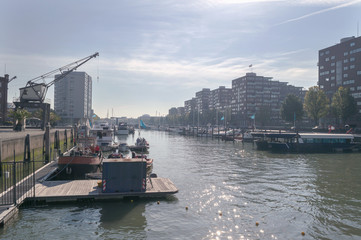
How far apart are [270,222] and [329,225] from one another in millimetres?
3872

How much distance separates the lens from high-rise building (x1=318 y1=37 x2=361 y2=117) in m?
118

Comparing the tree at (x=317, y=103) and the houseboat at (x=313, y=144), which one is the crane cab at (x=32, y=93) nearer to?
the houseboat at (x=313, y=144)

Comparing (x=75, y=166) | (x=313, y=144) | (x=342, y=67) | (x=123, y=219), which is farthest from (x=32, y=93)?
(x=342, y=67)

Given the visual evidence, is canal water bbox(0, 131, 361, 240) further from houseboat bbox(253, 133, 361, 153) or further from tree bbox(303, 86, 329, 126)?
tree bbox(303, 86, 329, 126)

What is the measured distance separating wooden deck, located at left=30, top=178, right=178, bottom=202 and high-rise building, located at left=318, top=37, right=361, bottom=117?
11539cm

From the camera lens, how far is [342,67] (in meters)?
124

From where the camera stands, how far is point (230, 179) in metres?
34.5

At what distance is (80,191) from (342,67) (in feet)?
423

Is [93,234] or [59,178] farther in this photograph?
[59,178]

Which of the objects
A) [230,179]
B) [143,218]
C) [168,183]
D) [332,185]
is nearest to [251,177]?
[230,179]

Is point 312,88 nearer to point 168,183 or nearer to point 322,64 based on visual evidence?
point 322,64

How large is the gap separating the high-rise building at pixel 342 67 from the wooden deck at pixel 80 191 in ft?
379

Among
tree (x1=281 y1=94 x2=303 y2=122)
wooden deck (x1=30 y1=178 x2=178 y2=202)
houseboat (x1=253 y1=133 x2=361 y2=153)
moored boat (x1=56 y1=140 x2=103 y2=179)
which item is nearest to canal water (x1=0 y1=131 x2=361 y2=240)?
wooden deck (x1=30 y1=178 x2=178 y2=202)

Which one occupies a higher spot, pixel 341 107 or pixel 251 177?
pixel 341 107
